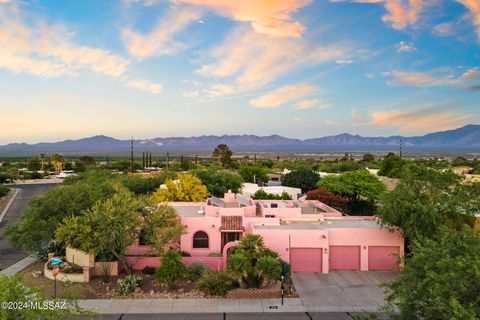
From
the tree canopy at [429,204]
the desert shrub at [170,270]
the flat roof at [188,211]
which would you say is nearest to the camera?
the desert shrub at [170,270]

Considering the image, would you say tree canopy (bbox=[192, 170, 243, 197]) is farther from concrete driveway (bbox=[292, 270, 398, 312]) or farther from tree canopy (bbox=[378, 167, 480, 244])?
tree canopy (bbox=[378, 167, 480, 244])

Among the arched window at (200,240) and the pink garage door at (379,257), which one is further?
the arched window at (200,240)

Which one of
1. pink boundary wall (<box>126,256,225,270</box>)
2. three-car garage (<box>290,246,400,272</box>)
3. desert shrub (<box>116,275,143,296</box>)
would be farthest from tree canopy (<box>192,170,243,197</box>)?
desert shrub (<box>116,275,143,296</box>)

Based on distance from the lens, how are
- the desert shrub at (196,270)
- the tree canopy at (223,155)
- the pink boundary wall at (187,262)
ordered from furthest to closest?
the tree canopy at (223,155), the pink boundary wall at (187,262), the desert shrub at (196,270)

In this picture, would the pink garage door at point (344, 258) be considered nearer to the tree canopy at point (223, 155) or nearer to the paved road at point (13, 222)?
the paved road at point (13, 222)

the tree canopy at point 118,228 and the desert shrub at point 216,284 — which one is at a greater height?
the tree canopy at point 118,228

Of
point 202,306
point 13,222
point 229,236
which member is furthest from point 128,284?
point 13,222

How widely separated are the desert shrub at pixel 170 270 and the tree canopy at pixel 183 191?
16802 millimetres

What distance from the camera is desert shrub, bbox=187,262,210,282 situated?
2493cm

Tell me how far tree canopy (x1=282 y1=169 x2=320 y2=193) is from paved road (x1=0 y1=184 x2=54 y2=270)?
37.7 meters

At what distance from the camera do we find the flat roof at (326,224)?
95.0 feet

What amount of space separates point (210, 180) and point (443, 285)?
40141mm

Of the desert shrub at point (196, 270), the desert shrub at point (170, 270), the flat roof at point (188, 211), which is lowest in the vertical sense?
the desert shrub at point (196, 270)

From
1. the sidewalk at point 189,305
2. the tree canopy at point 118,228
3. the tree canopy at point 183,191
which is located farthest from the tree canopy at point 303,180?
the sidewalk at point 189,305
